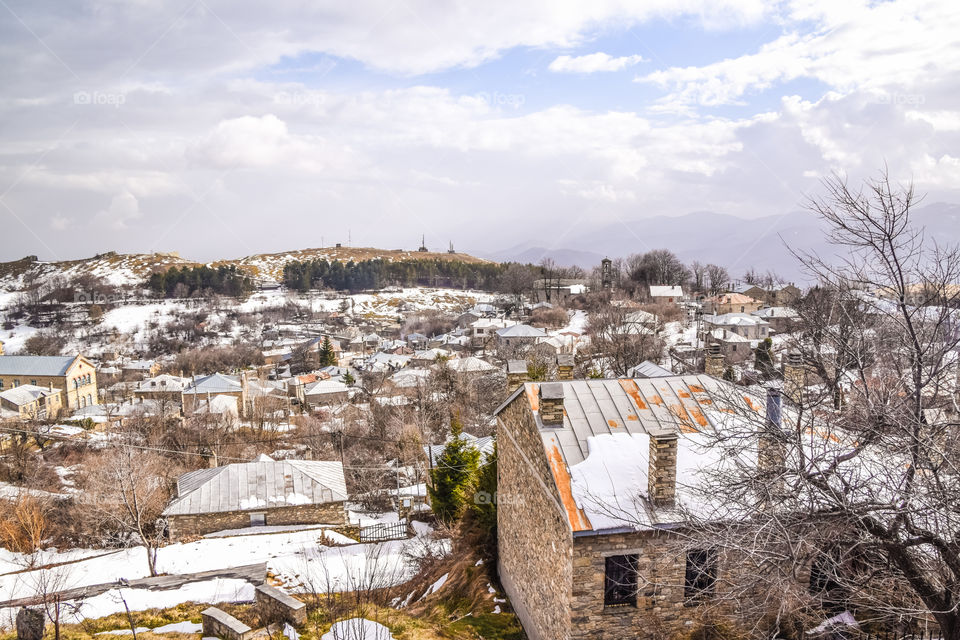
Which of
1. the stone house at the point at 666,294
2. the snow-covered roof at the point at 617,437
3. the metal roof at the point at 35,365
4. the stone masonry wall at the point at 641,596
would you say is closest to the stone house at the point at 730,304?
the stone house at the point at 666,294

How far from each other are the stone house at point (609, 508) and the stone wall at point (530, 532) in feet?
0.13

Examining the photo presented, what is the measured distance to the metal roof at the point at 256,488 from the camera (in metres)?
19.8

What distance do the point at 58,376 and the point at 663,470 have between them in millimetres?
67739

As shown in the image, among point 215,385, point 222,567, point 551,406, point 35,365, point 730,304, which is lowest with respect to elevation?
point 222,567

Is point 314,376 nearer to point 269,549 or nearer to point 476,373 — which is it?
point 476,373

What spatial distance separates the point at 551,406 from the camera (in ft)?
35.4

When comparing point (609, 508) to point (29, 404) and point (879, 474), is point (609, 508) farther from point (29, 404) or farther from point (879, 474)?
point (29, 404)

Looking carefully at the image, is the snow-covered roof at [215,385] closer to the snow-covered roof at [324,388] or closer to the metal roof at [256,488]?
the snow-covered roof at [324,388]

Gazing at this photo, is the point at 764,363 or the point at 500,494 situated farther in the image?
the point at 500,494

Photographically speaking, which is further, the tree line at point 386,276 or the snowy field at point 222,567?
the tree line at point 386,276

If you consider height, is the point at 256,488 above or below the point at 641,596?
below

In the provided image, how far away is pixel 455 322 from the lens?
9362cm

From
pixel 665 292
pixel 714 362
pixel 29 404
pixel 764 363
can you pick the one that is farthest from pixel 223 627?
pixel 665 292

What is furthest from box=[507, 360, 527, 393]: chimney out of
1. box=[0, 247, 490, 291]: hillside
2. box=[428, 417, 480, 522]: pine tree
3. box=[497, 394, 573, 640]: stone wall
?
box=[0, 247, 490, 291]: hillside
